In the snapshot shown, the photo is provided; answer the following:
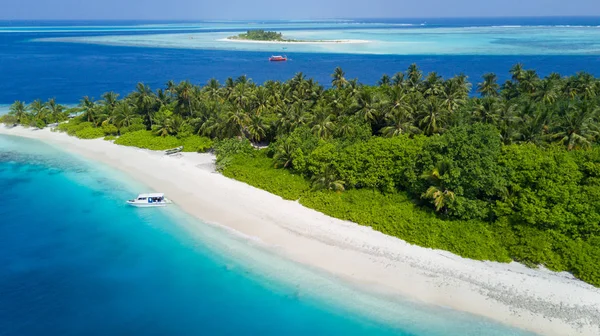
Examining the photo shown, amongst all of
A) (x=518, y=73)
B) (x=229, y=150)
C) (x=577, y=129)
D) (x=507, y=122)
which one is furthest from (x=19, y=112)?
(x=518, y=73)

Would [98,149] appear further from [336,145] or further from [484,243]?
[484,243]

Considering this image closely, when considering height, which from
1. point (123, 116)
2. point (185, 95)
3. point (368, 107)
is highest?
point (368, 107)

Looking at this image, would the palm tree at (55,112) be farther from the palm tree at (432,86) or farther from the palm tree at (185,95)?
the palm tree at (432,86)

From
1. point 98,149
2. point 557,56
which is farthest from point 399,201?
point 557,56

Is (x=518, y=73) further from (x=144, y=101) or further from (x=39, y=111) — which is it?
(x=39, y=111)

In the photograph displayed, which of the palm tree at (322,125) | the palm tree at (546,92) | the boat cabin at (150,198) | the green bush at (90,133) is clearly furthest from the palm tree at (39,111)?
the palm tree at (546,92)

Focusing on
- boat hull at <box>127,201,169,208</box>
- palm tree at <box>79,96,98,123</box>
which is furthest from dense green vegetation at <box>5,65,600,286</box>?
palm tree at <box>79,96,98,123</box>
